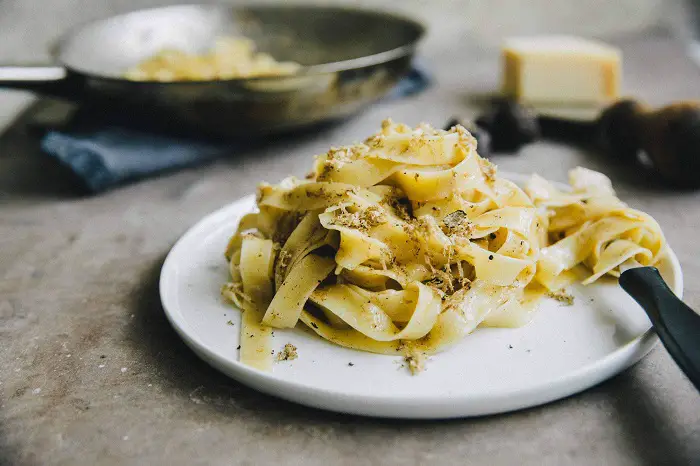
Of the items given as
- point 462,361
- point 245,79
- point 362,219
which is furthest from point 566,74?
point 462,361

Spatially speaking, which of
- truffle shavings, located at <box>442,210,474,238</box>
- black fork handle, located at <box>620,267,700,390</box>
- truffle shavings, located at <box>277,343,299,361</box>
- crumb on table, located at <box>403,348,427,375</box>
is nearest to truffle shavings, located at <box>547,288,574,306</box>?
black fork handle, located at <box>620,267,700,390</box>

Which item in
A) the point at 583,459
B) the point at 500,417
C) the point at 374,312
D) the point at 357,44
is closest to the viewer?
the point at 583,459

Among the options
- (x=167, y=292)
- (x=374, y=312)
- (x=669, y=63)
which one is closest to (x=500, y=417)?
(x=374, y=312)

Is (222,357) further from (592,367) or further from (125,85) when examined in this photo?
(125,85)

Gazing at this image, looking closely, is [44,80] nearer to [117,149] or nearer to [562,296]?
[117,149]

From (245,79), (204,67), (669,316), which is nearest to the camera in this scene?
(669,316)

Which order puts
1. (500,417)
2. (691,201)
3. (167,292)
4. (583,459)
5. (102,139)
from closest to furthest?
1. (583,459)
2. (500,417)
3. (167,292)
4. (691,201)
5. (102,139)

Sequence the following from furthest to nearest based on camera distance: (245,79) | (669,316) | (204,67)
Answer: (204,67) → (245,79) → (669,316)

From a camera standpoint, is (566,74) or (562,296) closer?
(562,296)
